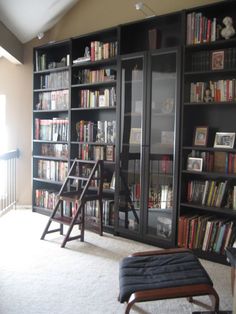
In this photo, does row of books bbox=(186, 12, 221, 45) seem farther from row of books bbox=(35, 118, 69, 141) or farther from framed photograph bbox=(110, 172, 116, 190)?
row of books bbox=(35, 118, 69, 141)

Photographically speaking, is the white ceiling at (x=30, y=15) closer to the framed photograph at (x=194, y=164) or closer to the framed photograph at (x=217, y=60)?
the framed photograph at (x=217, y=60)

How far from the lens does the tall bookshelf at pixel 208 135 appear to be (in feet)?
10.1

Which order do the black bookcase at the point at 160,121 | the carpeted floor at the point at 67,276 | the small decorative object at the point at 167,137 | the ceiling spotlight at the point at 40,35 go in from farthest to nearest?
the ceiling spotlight at the point at 40,35 < the small decorative object at the point at 167,137 < the black bookcase at the point at 160,121 < the carpeted floor at the point at 67,276

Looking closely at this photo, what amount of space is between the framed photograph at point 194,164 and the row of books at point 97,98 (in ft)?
3.83

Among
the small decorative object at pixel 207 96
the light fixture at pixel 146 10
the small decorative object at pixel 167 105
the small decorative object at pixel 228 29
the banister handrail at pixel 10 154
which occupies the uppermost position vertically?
the light fixture at pixel 146 10

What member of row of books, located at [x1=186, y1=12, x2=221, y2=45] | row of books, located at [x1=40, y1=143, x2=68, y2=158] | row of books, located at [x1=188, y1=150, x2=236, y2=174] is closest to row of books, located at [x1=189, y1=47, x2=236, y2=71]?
row of books, located at [x1=186, y1=12, x2=221, y2=45]

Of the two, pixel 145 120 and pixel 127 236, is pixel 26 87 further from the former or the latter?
pixel 127 236

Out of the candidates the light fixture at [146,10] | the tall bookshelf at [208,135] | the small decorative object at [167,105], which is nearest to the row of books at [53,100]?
the light fixture at [146,10]

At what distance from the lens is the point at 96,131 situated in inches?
164

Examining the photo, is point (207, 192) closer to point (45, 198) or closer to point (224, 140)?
point (224, 140)

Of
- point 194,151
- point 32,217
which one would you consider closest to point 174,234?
point 194,151

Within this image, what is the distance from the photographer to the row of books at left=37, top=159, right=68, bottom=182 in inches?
177

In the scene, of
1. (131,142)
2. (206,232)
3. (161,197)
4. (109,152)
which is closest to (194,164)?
(161,197)

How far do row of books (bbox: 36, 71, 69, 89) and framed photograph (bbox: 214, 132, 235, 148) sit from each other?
2131 millimetres
